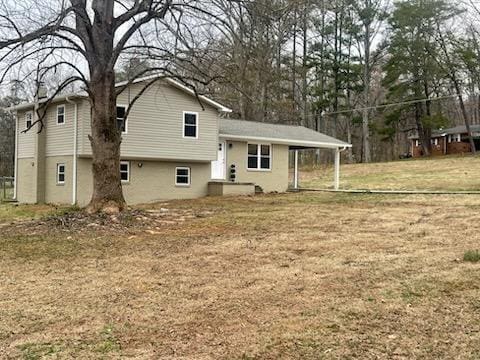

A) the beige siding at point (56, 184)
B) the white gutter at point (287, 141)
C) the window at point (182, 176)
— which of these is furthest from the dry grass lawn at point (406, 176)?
the beige siding at point (56, 184)

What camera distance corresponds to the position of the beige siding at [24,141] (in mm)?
20547

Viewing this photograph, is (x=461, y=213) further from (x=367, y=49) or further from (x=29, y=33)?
(x=367, y=49)

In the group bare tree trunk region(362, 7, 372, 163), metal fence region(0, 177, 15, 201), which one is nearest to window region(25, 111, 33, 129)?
metal fence region(0, 177, 15, 201)

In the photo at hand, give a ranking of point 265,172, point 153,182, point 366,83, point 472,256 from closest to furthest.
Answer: point 472,256, point 153,182, point 265,172, point 366,83

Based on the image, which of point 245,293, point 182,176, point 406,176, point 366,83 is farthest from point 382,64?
point 245,293

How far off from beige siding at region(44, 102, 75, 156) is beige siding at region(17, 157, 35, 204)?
1242mm

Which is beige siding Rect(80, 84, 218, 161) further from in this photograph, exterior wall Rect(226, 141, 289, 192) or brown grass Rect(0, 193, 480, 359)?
brown grass Rect(0, 193, 480, 359)

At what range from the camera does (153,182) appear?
19984 millimetres

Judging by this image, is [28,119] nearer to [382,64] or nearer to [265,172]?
[265,172]

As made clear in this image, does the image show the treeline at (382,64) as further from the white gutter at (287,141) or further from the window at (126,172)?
the window at (126,172)

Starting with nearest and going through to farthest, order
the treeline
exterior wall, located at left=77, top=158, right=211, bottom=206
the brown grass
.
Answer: the brown grass < exterior wall, located at left=77, top=158, right=211, bottom=206 < the treeline

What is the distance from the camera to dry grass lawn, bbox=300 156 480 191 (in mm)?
24422

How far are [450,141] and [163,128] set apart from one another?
35461mm

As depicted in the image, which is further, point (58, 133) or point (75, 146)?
point (58, 133)
